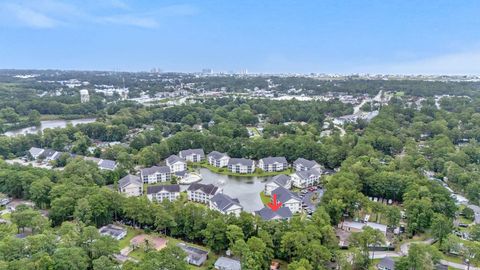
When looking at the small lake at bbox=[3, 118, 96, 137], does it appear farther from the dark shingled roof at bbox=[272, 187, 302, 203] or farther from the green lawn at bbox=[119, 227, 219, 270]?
the dark shingled roof at bbox=[272, 187, 302, 203]

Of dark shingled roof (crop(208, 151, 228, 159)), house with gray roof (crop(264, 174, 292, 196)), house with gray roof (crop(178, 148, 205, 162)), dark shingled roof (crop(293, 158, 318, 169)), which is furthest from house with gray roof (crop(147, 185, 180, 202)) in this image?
dark shingled roof (crop(293, 158, 318, 169))

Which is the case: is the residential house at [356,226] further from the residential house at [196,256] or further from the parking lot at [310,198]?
the residential house at [196,256]

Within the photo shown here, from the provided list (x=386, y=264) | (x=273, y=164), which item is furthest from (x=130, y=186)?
(x=386, y=264)

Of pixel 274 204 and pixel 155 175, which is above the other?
pixel 274 204

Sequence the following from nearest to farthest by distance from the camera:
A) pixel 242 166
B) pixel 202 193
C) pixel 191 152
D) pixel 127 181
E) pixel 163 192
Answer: pixel 202 193 → pixel 163 192 → pixel 127 181 → pixel 242 166 → pixel 191 152

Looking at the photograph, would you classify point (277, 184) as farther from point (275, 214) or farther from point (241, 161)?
point (241, 161)

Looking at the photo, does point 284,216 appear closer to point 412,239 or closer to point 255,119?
point 412,239
